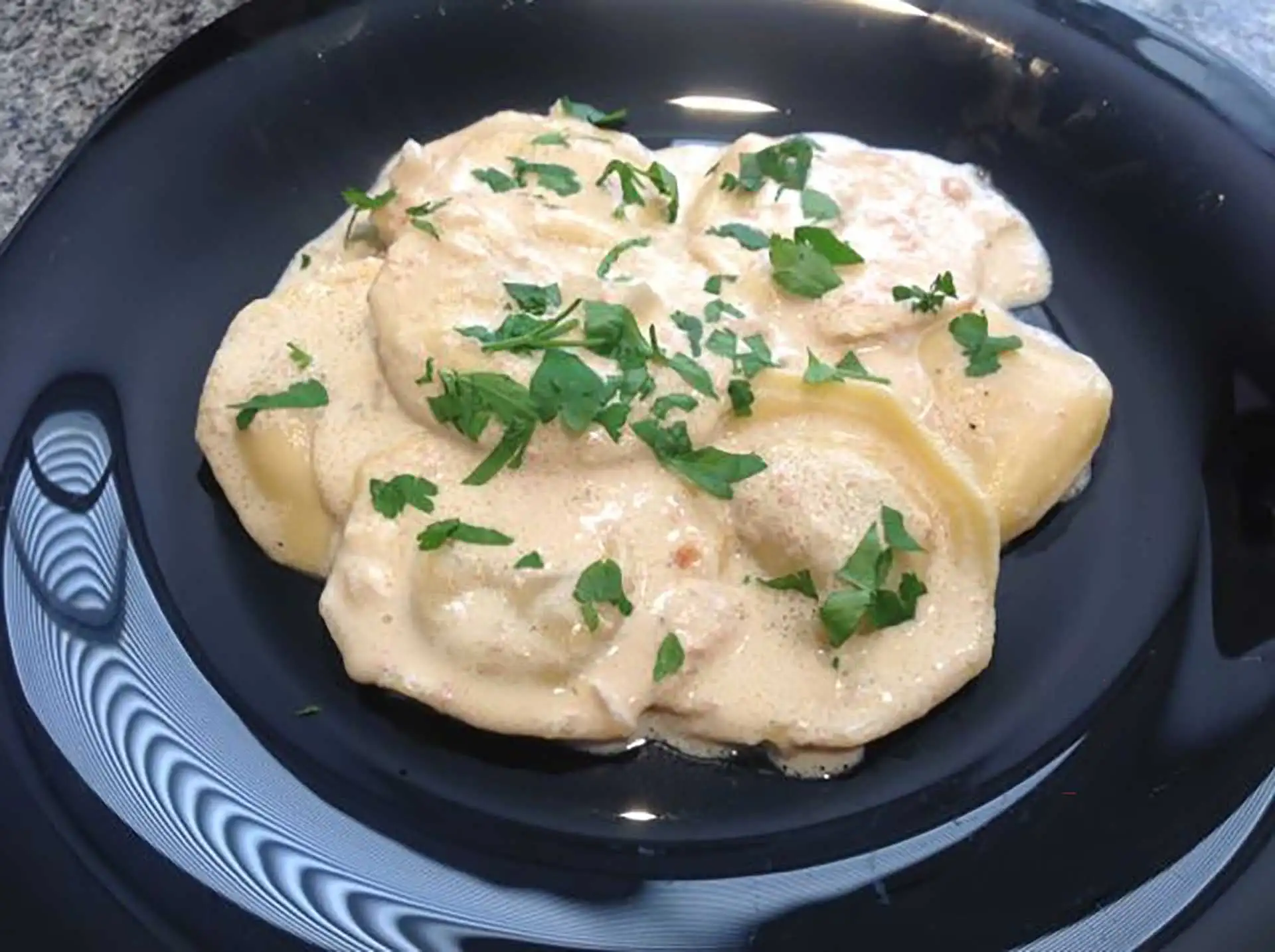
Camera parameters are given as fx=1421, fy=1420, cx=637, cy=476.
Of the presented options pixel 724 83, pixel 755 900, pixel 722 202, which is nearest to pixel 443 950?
pixel 755 900

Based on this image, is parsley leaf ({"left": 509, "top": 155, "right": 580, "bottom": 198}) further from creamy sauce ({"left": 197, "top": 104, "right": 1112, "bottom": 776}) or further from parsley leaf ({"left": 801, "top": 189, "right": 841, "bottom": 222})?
parsley leaf ({"left": 801, "top": 189, "right": 841, "bottom": 222})

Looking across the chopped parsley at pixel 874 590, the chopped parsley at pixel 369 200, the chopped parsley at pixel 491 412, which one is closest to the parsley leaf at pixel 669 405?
the chopped parsley at pixel 491 412

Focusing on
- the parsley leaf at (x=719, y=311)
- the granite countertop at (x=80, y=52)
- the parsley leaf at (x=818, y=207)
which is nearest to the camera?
the parsley leaf at (x=719, y=311)

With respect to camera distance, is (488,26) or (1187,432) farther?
(488,26)

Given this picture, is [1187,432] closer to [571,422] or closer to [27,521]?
[571,422]

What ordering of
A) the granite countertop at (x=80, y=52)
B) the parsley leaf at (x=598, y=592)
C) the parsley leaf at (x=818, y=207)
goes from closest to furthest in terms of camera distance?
the parsley leaf at (x=598, y=592) → the parsley leaf at (x=818, y=207) → the granite countertop at (x=80, y=52)

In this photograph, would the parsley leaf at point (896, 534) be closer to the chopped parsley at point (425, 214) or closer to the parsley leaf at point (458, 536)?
the parsley leaf at point (458, 536)
